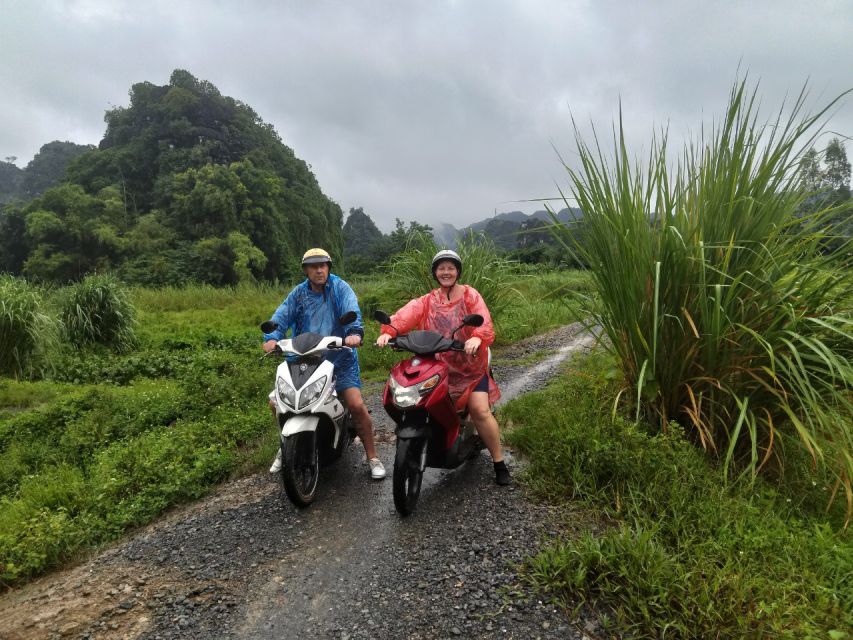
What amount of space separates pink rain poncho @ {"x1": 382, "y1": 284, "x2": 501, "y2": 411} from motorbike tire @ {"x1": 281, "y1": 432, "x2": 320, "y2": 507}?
87cm

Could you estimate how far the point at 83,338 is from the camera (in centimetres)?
874

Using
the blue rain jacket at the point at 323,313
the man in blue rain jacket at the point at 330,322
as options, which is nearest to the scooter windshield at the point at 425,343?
the man in blue rain jacket at the point at 330,322

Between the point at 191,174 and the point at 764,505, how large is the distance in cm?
3563

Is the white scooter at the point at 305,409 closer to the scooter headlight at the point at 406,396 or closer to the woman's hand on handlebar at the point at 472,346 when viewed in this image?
the scooter headlight at the point at 406,396

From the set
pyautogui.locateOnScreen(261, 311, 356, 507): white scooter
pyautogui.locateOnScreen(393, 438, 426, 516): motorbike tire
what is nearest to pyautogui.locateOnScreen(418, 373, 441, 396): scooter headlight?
pyautogui.locateOnScreen(393, 438, 426, 516): motorbike tire

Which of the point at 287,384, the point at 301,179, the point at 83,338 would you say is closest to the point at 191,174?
the point at 301,179

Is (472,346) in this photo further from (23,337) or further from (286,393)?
(23,337)

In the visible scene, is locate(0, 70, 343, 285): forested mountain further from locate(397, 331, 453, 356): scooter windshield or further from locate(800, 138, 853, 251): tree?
locate(800, 138, 853, 251): tree

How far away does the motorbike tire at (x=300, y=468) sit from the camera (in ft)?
9.46

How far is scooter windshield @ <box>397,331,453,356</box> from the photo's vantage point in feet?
9.63

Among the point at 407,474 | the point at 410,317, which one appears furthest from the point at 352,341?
the point at 407,474

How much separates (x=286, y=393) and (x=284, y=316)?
0.79 metres

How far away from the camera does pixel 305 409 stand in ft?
9.61

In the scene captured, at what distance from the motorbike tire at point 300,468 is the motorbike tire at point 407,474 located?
0.60 m
